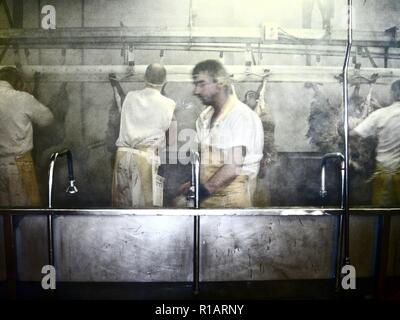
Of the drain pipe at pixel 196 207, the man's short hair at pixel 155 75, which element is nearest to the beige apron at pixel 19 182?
the man's short hair at pixel 155 75

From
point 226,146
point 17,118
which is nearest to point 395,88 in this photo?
point 226,146

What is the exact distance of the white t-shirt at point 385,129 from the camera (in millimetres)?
2920

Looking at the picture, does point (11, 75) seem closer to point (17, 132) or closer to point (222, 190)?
point (17, 132)

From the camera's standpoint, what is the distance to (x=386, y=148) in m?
2.95

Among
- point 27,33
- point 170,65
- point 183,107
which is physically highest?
point 27,33

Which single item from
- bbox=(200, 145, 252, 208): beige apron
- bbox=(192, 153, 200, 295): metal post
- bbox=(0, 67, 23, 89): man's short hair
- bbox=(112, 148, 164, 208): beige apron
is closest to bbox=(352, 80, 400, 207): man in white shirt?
bbox=(200, 145, 252, 208): beige apron

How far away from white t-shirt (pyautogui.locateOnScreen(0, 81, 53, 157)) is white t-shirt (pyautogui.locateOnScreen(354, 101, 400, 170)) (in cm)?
268

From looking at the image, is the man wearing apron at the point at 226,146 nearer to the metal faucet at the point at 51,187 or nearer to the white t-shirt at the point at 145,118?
the white t-shirt at the point at 145,118

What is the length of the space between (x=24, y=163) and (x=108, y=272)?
3.83ft

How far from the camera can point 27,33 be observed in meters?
2.79

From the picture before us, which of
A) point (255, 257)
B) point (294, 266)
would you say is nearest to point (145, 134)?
point (255, 257)

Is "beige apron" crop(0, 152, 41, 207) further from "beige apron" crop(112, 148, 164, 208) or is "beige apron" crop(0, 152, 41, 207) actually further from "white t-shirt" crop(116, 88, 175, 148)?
"white t-shirt" crop(116, 88, 175, 148)

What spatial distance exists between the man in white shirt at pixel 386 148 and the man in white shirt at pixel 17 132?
2.73 metres
